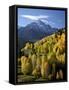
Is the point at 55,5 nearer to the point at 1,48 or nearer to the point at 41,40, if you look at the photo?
the point at 41,40

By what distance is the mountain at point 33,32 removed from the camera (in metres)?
1.91

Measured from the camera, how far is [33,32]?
195 cm

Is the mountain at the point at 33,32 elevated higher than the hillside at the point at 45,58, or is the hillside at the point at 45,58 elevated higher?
the mountain at the point at 33,32

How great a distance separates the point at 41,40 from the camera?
197cm

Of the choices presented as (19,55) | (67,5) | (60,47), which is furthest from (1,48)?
(67,5)

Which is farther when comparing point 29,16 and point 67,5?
point 67,5

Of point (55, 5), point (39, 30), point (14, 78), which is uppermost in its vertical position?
point (55, 5)

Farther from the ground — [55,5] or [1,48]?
[55,5]

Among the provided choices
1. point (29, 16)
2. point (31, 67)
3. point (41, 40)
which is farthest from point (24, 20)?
point (31, 67)

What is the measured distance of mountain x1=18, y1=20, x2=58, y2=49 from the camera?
6.27 feet

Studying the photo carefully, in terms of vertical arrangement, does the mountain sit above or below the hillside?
above

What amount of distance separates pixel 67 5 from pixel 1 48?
579 millimetres

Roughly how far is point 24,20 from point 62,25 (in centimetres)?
29

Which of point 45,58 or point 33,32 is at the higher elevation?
point 33,32
